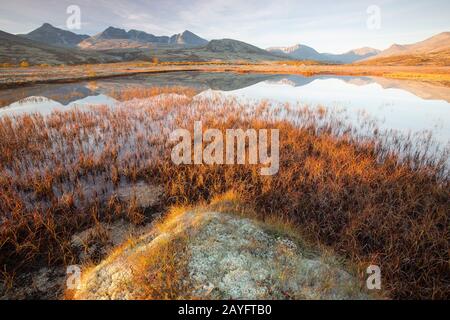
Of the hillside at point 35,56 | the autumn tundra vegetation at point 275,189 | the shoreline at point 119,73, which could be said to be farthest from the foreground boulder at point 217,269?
the hillside at point 35,56

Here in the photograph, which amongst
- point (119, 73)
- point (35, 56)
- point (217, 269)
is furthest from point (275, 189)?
point (35, 56)

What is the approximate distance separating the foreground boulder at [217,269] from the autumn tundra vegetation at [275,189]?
1102mm

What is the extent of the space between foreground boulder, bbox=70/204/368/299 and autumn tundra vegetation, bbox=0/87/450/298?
110 cm

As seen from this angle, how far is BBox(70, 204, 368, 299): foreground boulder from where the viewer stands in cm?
423

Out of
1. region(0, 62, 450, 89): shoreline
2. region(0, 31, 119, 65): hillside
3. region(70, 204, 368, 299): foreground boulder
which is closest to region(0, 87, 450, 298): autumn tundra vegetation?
region(70, 204, 368, 299): foreground boulder

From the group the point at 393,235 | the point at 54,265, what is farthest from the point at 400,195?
the point at 54,265

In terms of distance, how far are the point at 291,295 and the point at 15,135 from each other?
16.3 metres

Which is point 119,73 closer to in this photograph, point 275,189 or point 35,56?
point 275,189

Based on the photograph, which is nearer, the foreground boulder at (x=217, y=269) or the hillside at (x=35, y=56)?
the foreground boulder at (x=217, y=269)

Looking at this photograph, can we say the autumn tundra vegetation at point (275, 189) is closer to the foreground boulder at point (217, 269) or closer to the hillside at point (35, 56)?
the foreground boulder at point (217, 269)

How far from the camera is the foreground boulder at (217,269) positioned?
4.23 meters

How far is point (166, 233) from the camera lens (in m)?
5.85

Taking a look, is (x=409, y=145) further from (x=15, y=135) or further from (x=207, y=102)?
(x=15, y=135)

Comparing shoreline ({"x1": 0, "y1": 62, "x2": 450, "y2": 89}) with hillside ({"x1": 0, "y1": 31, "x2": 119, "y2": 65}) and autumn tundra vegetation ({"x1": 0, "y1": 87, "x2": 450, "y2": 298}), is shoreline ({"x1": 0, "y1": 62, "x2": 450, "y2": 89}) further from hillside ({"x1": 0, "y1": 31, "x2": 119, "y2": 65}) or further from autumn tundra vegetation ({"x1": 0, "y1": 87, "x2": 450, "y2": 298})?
autumn tundra vegetation ({"x1": 0, "y1": 87, "x2": 450, "y2": 298})
